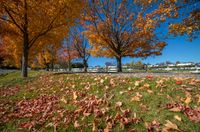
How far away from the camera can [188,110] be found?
4840 mm

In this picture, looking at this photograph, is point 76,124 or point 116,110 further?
point 116,110

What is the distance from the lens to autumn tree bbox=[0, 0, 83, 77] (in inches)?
584

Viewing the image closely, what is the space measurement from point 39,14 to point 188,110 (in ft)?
43.0

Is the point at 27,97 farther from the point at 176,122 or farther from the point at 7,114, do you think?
the point at 176,122

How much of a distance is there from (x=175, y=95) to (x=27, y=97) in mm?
5705

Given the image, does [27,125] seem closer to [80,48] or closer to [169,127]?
[169,127]

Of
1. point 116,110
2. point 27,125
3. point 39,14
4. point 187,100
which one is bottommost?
point 27,125

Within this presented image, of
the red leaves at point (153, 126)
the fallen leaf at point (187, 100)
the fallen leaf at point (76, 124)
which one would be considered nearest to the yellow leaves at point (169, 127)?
the red leaves at point (153, 126)

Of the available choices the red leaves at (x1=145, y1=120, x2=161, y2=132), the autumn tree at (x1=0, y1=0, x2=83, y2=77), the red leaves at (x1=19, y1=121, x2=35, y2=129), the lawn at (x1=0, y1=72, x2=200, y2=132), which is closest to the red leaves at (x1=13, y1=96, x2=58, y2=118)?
the lawn at (x1=0, y1=72, x2=200, y2=132)

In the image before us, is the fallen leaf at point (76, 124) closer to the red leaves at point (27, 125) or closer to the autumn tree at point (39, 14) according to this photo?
the red leaves at point (27, 125)

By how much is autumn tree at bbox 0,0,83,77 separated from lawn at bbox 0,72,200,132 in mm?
9002

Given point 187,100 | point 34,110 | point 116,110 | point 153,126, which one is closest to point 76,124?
point 116,110

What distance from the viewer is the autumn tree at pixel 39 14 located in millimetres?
14844

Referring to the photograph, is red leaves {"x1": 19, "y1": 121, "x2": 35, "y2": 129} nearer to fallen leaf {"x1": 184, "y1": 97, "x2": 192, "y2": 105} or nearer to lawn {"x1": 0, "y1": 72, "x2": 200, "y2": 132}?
lawn {"x1": 0, "y1": 72, "x2": 200, "y2": 132}
